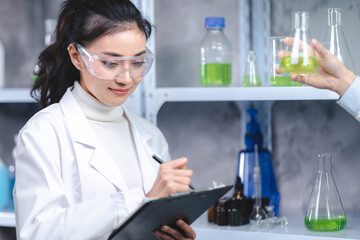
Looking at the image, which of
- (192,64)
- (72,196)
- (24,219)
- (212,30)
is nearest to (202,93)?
(212,30)

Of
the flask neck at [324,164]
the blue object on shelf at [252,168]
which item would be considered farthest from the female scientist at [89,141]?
the flask neck at [324,164]

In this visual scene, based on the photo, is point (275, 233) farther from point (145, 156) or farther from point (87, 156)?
point (87, 156)

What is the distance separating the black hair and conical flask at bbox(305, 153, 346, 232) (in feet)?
2.40

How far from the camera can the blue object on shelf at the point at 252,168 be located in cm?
194

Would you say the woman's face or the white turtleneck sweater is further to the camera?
the white turtleneck sweater

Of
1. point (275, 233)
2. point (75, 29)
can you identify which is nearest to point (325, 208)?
point (275, 233)

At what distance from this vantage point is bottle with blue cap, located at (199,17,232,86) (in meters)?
1.85

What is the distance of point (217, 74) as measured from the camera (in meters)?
1.85

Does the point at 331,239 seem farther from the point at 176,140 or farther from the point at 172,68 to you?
the point at 172,68

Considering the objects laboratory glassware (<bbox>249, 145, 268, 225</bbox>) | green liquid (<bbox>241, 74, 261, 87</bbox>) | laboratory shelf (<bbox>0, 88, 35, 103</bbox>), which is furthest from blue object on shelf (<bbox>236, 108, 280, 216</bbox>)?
laboratory shelf (<bbox>0, 88, 35, 103</bbox>)

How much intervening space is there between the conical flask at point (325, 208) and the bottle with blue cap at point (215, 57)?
433mm

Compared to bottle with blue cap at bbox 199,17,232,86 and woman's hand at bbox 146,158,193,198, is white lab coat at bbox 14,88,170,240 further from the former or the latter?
bottle with blue cap at bbox 199,17,232,86

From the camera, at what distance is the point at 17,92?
209 cm

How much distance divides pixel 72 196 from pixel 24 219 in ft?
0.48
